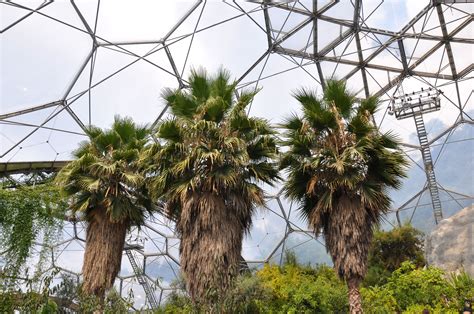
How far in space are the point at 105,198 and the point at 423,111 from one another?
15.9 metres

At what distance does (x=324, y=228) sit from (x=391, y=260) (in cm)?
1079

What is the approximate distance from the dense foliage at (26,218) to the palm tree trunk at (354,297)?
31.4 ft

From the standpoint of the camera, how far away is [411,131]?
2391cm

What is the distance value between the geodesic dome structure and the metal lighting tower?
5 centimetres

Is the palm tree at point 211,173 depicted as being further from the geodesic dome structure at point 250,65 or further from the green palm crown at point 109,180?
the geodesic dome structure at point 250,65

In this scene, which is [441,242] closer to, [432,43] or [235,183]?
[432,43]

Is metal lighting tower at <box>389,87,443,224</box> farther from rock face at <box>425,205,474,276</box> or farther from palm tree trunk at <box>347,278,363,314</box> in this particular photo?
palm tree trunk at <box>347,278,363,314</box>

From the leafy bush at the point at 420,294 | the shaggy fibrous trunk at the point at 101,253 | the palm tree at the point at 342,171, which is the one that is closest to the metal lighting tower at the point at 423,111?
the leafy bush at the point at 420,294

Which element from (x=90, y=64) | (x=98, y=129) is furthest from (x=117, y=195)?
(x=90, y=64)

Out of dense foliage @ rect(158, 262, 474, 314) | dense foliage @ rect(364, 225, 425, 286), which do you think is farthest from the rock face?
dense foliage @ rect(158, 262, 474, 314)

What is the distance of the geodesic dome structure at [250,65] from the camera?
719 inches

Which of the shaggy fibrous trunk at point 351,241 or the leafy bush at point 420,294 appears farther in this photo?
the leafy bush at point 420,294

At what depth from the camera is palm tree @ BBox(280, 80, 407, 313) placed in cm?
1018

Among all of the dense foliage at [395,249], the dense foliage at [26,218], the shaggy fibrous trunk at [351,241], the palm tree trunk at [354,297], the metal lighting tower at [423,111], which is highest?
the metal lighting tower at [423,111]
